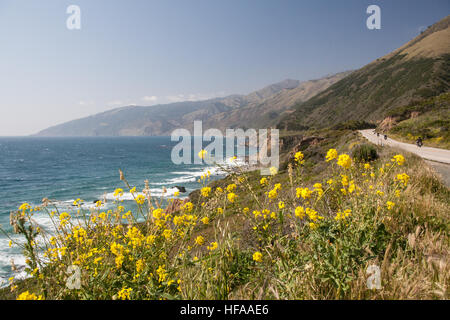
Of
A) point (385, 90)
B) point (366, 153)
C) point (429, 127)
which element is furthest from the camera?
point (385, 90)

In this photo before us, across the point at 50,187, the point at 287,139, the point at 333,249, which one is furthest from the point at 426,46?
the point at 50,187

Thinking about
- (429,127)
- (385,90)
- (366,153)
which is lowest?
(366,153)

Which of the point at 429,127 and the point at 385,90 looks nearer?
the point at 429,127

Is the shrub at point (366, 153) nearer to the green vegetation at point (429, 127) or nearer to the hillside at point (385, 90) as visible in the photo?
the green vegetation at point (429, 127)

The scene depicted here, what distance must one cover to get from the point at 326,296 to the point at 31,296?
2.47 metres

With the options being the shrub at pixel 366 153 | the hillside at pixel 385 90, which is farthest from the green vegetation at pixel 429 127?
the hillside at pixel 385 90

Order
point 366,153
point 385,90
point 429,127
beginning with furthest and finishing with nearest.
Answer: point 385,90
point 429,127
point 366,153

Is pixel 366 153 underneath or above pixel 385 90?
underneath

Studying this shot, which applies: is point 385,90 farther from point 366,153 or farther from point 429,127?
point 366,153

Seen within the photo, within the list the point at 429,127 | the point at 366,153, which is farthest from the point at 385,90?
the point at 366,153

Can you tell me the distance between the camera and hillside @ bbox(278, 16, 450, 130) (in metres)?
63.8

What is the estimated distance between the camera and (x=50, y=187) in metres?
40.0

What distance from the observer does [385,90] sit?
80.5 m
